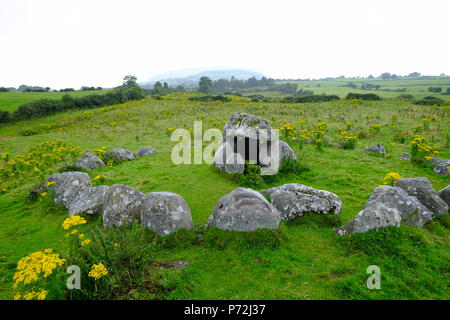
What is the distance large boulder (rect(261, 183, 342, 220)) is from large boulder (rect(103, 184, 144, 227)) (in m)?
4.40

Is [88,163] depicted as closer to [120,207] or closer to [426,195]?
[120,207]

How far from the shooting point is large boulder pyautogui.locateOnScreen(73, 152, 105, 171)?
12244 millimetres

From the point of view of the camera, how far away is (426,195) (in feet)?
23.0

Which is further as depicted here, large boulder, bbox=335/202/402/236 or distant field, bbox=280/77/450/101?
distant field, bbox=280/77/450/101

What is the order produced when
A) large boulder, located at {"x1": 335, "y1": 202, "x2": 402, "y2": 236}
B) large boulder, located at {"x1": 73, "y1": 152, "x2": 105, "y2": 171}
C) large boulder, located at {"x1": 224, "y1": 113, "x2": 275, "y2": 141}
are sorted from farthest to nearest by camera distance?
large boulder, located at {"x1": 73, "y1": 152, "x2": 105, "y2": 171}, large boulder, located at {"x1": 224, "y1": 113, "x2": 275, "y2": 141}, large boulder, located at {"x1": 335, "y1": 202, "x2": 402, "y2": 236}

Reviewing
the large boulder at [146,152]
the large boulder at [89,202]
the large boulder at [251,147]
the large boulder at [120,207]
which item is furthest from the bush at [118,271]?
the large boulder at [146,152]

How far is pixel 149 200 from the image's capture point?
6.71 metres

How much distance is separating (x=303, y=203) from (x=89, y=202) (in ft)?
23.6

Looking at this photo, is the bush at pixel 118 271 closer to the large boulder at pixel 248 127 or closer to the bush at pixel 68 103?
the large boulder at pixel 248 127

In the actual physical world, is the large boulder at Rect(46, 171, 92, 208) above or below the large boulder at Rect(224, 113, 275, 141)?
below

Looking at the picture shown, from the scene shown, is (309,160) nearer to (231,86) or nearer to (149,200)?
(149,200)

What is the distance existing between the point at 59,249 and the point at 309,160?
1180 centimetres

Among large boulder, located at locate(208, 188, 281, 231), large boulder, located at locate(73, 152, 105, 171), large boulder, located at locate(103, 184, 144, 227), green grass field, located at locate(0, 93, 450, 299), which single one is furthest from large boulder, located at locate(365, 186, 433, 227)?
large boulder, located at locate(73, 152, 105, 171)

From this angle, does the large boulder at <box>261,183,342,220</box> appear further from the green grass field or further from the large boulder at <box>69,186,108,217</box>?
the large boulder at <box>69,186,108,217</box>
